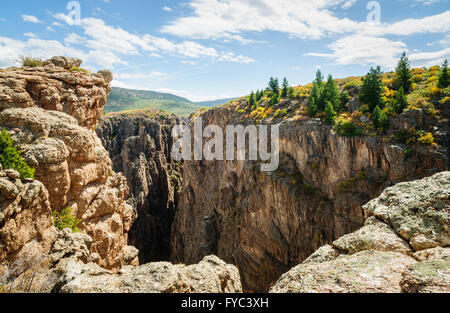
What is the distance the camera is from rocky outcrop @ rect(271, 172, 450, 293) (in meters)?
6.12

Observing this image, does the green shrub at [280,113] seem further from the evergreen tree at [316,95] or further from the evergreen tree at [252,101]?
the evergreen tree at [252,101]

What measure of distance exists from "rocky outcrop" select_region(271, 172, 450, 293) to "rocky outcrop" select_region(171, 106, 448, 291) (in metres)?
18.0

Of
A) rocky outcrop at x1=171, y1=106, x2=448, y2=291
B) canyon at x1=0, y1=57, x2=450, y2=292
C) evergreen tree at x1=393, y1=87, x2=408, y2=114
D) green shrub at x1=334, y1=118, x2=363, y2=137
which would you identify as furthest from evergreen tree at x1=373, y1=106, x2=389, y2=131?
rocky outcrop at x1=171, y1=106, x2=448, y2=291

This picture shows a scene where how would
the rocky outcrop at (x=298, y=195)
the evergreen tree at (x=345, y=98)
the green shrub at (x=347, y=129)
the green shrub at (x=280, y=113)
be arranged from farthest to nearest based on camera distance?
the green shrub at (x=280, y=113) < the evergreen tree at (x=345, y=98) < the green shrub at (x=347, y=129) < the rocky outcrop at (x=298, y=195)

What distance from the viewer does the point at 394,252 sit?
25.6ft

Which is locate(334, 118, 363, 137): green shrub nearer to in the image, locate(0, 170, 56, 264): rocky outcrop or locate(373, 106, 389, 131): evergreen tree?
locate(373, 106, 389, 131): evergreen tree

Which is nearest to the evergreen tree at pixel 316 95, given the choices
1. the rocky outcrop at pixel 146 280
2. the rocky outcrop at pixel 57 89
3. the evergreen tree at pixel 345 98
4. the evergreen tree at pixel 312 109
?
the evergreen tree at pixel 312 109

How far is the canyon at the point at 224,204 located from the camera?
323 inches

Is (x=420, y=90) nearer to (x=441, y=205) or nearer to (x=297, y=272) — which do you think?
(x=441, y=205)

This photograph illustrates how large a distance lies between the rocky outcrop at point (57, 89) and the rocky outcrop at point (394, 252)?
71.4ft

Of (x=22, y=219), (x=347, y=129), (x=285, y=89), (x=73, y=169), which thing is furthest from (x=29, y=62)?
(x=285, y=89)
